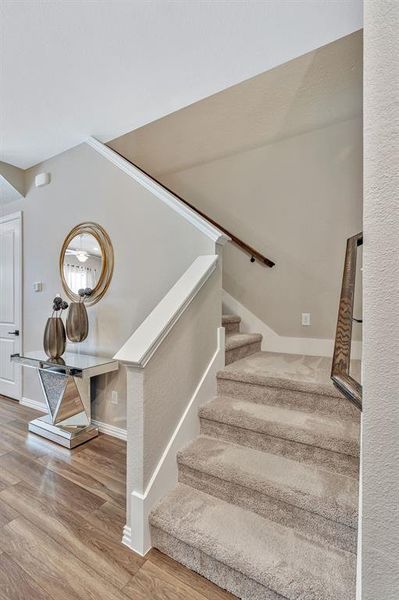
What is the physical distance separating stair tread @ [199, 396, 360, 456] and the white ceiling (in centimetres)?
217

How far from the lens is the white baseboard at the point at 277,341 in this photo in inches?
104

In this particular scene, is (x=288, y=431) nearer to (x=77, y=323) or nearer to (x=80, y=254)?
(x=77, y=323)

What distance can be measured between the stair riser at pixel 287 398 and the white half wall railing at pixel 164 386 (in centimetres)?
14

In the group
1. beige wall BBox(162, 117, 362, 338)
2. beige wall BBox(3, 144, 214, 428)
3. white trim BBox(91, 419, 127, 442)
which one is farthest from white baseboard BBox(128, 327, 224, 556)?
beige wall BBox(162, 117, 362, 338)

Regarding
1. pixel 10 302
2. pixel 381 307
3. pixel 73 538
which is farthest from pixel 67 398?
pixel 381 307

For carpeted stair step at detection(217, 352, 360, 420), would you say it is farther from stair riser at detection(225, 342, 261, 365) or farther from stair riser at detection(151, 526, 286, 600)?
stair riser at detection(151, 526, 286, 600)

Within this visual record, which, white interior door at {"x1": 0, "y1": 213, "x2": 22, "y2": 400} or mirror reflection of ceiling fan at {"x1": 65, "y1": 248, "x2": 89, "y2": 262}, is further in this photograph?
white interior door at {"x1": 0, "y1": 213, "x2": 22, "y2": 400}

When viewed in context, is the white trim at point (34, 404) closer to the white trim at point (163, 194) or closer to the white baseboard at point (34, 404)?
the white baseboard at point (34, 404)

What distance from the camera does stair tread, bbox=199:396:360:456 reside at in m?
1.43

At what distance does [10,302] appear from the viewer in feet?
11.5

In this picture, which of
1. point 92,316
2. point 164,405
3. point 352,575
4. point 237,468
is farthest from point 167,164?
point 352,575

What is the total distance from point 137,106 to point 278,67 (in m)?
1.07

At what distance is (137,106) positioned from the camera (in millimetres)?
2246

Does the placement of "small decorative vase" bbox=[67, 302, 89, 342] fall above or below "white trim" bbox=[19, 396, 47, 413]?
above
